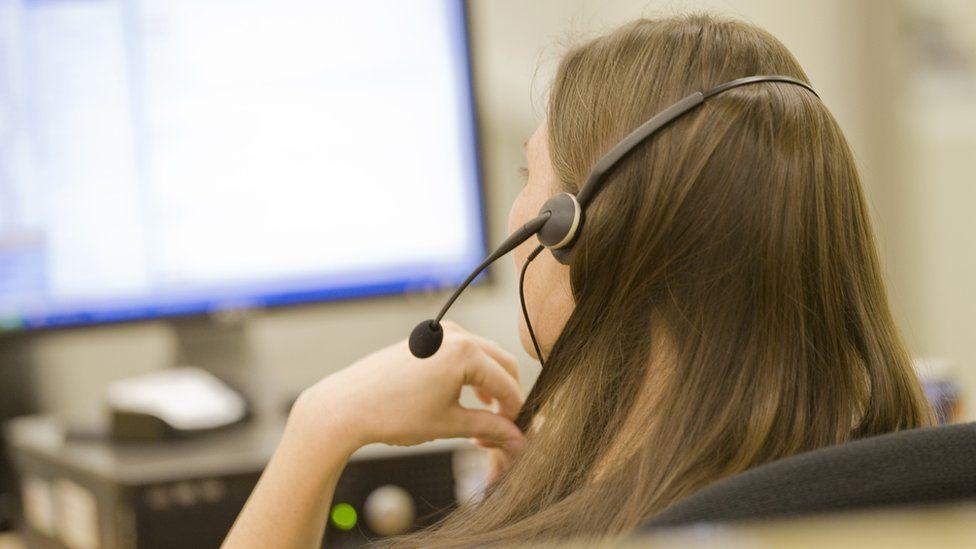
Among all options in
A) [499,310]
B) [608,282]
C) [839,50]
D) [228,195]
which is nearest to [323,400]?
[608,282]

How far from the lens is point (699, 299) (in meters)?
0.56

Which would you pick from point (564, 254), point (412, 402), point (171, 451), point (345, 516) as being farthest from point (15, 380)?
point (564, 254)

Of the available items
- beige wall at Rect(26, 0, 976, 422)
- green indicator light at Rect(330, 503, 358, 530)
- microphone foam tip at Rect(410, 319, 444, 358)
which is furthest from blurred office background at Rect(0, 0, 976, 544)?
microphone foam tip at Rect(410, 319, 444, 358)

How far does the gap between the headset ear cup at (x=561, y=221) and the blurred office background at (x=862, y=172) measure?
1.59ft

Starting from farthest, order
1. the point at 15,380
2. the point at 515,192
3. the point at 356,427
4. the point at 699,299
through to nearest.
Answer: the point at 515,192
the point at 15,380
the point at 356,427
the point at 699,299

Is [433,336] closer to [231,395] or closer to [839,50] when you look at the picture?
[231,395]

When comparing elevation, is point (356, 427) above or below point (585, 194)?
below

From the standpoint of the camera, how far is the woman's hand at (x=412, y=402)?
706 mm

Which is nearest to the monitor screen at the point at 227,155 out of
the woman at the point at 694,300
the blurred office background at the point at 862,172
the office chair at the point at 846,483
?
the blurred office background at the point at 862,172

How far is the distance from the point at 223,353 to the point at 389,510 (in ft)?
1.43

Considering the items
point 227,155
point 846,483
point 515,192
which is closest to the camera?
point 846,483

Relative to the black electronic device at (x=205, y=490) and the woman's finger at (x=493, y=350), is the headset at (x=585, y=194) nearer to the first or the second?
the woman's finger at (x=493, y=350)

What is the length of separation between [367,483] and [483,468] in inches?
4.3

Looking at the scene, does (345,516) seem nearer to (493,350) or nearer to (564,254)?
(493,350)
